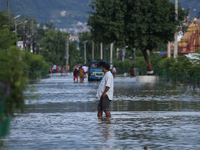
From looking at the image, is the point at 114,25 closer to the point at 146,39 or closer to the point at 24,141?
the point at 146,39

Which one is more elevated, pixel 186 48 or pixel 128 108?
pixel 186 48

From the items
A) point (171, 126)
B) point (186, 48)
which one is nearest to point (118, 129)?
point (171, 126)

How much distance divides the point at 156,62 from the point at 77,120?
39599 mm

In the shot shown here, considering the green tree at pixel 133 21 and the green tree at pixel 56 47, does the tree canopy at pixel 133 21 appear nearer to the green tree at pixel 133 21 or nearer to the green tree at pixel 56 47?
the green tree at pixel 133 21

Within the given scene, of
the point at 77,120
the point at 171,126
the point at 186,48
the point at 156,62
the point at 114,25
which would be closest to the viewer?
the point at 171,126

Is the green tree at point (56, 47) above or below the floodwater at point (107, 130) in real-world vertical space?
above

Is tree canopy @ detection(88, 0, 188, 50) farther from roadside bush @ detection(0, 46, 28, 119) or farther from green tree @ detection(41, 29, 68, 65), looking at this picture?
green tree @ detection(41, 29, 68, 65)

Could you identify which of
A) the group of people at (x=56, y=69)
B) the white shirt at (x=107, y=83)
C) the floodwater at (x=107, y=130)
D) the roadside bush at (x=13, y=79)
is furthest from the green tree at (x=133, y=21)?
the roadside bush at (x=13, y=79)

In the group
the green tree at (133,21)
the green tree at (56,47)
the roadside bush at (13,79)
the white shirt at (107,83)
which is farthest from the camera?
the green tree at (56,47)

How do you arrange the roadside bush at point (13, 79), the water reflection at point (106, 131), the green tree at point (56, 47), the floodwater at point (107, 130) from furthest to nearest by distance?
the green tree at point (56, 47) → the water reflection at point (106, 131) → the floodwater at point (107, 130) → the roadside bush at point (13, 79)

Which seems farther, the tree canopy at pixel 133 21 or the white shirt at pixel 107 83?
the tree canopy at pixel 133 21

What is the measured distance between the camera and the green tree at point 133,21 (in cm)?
4259

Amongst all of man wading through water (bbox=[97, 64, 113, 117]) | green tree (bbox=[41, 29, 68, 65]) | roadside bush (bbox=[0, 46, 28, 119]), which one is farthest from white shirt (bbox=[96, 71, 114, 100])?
green tree (bbox=[41, 29, 68, 65])

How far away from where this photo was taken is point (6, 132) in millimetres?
4918
